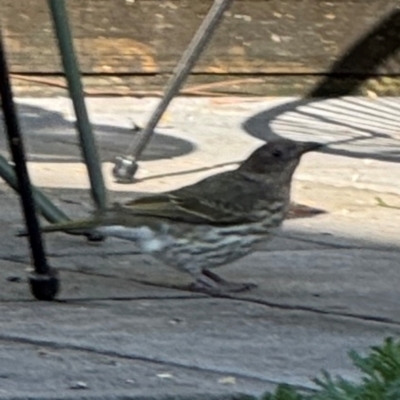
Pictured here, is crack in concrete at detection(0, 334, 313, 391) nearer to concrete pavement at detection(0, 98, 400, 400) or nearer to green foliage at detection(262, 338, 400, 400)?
concrete pavement at detection(0, 98, 400, 400)

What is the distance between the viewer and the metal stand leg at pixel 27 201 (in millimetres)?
3365

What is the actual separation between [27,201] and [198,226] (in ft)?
2.08

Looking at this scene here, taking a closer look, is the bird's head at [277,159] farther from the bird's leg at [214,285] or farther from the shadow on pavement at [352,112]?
the shadow on pavement at [352,112]

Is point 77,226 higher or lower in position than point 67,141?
lower

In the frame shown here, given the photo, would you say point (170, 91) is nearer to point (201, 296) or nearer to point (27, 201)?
point (201, 296)

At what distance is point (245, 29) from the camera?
7.45 meters

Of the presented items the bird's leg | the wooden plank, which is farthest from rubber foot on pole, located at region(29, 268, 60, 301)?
the wooden plank

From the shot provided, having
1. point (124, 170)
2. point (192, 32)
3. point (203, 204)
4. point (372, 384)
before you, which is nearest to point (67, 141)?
point (124, 170)

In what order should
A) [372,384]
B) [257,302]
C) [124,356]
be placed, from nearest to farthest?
[372,384]
[124,356]
[257,302]

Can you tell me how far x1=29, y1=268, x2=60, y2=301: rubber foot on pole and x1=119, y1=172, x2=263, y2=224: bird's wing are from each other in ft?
1.50

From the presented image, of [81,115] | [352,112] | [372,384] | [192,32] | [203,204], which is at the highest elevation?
[192,32]

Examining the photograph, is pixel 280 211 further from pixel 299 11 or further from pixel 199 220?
pixel 299 11

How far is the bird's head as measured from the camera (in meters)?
4.29

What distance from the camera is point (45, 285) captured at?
359 centimetres
